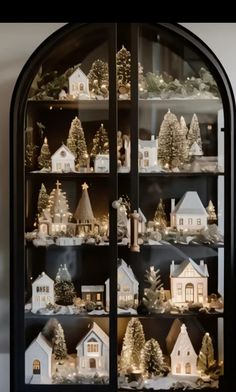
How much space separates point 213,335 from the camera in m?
2.38

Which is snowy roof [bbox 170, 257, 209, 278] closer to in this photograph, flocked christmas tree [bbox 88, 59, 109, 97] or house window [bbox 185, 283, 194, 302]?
house window [bbox 185, 283, 194, 302]

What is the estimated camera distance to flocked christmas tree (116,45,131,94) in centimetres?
232

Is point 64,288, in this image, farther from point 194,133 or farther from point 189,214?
point 194,133

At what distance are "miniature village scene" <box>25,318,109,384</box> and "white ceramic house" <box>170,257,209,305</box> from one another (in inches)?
14.8

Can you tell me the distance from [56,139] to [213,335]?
113 centimetres

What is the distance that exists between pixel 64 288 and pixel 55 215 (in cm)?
33

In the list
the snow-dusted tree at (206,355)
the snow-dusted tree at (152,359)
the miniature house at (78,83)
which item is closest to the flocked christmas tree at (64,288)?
the snow-dusted tree at (152,359)

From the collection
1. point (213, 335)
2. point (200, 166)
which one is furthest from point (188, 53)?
point (213, 335)

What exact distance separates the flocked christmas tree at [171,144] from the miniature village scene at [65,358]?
2.64 feet

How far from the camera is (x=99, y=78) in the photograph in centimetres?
233

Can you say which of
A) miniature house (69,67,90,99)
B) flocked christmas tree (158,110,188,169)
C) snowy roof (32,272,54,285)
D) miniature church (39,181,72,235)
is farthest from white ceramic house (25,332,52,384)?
miniature house (69,67,90,99)

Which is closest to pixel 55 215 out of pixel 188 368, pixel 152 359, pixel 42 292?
pixel 42 292

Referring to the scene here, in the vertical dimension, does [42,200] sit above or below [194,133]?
below

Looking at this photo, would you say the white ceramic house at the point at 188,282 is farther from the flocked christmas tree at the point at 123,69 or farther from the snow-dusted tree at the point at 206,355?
the flocked christmas tree at the point at 123,69
